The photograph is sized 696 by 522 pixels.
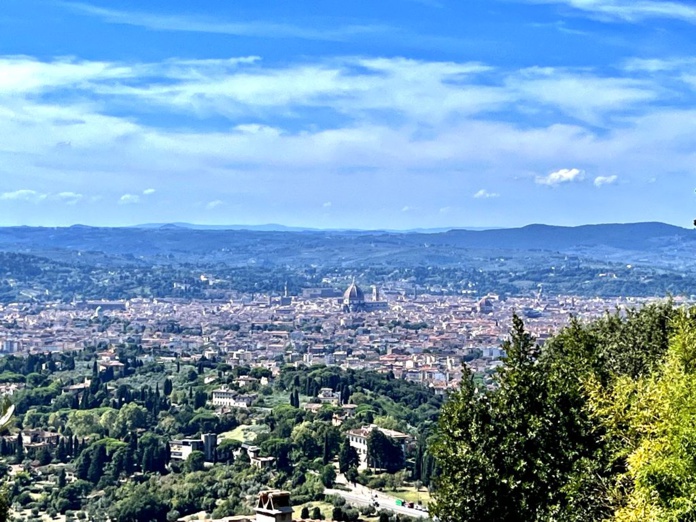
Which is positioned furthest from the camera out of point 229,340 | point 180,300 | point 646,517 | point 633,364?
point 180,300

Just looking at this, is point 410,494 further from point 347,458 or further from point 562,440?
point 562,440

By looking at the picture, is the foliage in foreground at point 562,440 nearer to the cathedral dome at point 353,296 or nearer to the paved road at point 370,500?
the paved road at point 370,500

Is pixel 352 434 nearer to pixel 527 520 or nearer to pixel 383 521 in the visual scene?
pixel 383 521

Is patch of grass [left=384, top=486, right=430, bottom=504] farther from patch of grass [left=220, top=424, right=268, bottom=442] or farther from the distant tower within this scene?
the distant tower

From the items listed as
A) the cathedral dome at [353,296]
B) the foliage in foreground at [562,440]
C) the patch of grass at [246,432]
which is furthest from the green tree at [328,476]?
the cathedral dome at [353,296]

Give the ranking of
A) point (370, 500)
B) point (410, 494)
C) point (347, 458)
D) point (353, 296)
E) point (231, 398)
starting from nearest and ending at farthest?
1. point (370, 500)
2. point (410, 494)
3. point (347, 458)
4. point (231, 398)
5. point (353, 296)

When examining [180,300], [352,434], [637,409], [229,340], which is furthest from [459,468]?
[180,300]

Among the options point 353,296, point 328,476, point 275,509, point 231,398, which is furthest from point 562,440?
point 353,296
